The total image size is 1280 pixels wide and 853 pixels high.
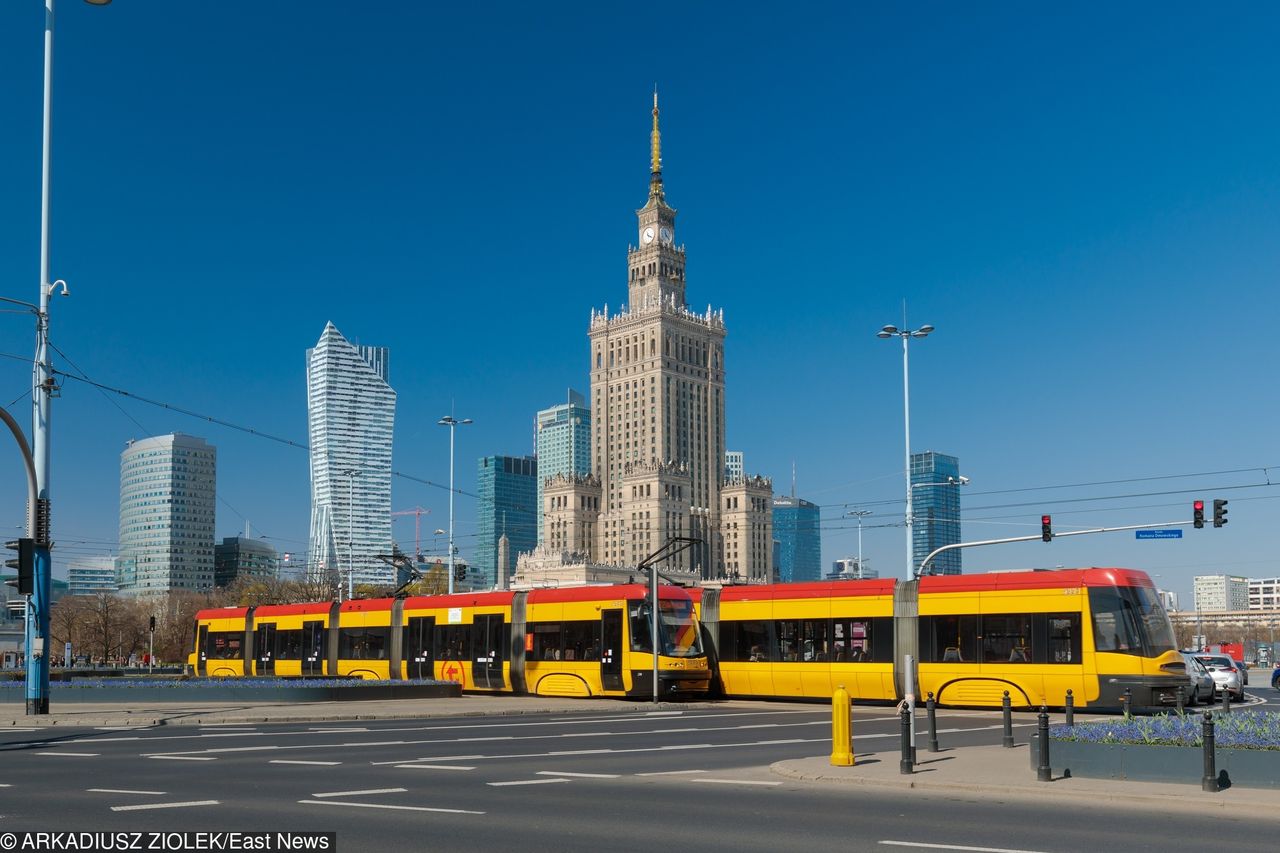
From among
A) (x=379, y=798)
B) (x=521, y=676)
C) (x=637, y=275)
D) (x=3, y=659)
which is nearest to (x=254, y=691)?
(x=521, y=676)

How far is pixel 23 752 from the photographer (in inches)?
835

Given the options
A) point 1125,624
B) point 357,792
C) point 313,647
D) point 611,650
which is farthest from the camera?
point 313,647

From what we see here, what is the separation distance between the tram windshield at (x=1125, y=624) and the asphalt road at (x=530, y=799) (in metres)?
6.77

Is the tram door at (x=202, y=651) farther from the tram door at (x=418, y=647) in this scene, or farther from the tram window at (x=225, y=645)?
the tram door at (x=418, y=647)

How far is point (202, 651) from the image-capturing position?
2099 inches

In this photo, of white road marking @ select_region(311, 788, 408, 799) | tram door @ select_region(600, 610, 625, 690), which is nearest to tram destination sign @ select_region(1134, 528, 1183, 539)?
tram door @ select_region(600, 610, 625, 690)

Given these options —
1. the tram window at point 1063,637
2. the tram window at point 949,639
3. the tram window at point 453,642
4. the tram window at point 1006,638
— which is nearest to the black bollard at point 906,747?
the tram window at point 1063,637

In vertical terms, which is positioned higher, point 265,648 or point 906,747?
point 906,747

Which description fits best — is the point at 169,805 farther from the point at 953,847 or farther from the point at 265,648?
the point at 265,648

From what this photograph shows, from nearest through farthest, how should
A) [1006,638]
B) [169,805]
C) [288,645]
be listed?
[169,805] → [1006,638] → [288,645]

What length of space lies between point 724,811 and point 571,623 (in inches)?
956

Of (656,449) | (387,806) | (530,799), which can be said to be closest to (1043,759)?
(530,799)

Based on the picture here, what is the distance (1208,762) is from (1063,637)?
1530 cm

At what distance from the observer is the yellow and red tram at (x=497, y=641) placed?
36.9m
